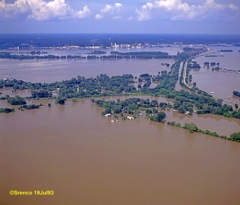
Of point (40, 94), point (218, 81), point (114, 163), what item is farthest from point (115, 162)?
point (218, 81)

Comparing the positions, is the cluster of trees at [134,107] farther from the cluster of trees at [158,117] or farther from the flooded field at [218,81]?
the flooded field at [218,81]

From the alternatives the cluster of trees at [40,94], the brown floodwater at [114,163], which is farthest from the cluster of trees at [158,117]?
the cluster of trees at [40,94]

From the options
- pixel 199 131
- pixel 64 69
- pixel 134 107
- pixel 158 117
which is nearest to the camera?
pixel 199 131

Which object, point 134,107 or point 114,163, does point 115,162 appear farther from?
point 134,107

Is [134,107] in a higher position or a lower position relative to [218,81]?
lower

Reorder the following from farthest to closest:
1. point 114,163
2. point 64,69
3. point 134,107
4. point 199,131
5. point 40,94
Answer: point 64,69, point 40,94, point 134,107, point 199,131, point 114,163

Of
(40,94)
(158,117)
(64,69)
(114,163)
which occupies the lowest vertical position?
(114,163)

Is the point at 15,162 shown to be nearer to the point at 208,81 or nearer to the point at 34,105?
the point at 34,105

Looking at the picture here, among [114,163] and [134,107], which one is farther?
[134,107]
